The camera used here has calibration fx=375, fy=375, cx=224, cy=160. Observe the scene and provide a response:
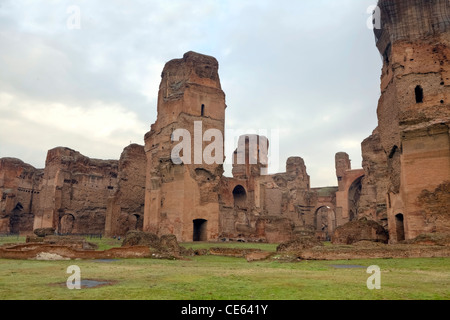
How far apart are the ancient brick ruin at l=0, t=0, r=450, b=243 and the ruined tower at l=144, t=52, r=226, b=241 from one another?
0.24 ft

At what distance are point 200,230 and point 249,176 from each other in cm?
1121

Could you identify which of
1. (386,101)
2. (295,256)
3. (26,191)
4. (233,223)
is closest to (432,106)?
(386,101)

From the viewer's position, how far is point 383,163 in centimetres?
2984

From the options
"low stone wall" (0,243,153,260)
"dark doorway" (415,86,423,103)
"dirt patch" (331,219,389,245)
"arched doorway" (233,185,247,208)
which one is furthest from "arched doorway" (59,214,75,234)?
"dark doorway" (415,86,423,103)

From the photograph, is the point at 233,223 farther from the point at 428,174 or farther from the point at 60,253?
the point at 60,253

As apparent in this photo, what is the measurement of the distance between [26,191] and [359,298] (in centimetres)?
4006

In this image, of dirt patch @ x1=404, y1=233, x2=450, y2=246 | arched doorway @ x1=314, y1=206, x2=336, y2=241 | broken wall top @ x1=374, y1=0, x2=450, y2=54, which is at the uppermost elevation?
broken wall top @ x1=374, y1=0, x2=450, y2=54

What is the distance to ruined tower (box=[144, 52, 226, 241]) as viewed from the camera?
2409cm

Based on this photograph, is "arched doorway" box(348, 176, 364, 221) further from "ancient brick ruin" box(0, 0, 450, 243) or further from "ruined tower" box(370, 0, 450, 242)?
"ruined tower" box(370, 0, 450, 242)

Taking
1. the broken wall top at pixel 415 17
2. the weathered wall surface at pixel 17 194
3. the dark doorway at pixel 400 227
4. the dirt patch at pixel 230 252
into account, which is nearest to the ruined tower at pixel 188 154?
the dirt patch at pixel 230 252

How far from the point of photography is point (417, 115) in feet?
59.3

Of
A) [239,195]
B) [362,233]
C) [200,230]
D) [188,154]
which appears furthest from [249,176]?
[362,233]

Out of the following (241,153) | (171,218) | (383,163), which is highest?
(241,153)

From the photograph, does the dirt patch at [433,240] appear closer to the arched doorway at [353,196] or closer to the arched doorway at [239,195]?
the arched doorway at [239,195]
